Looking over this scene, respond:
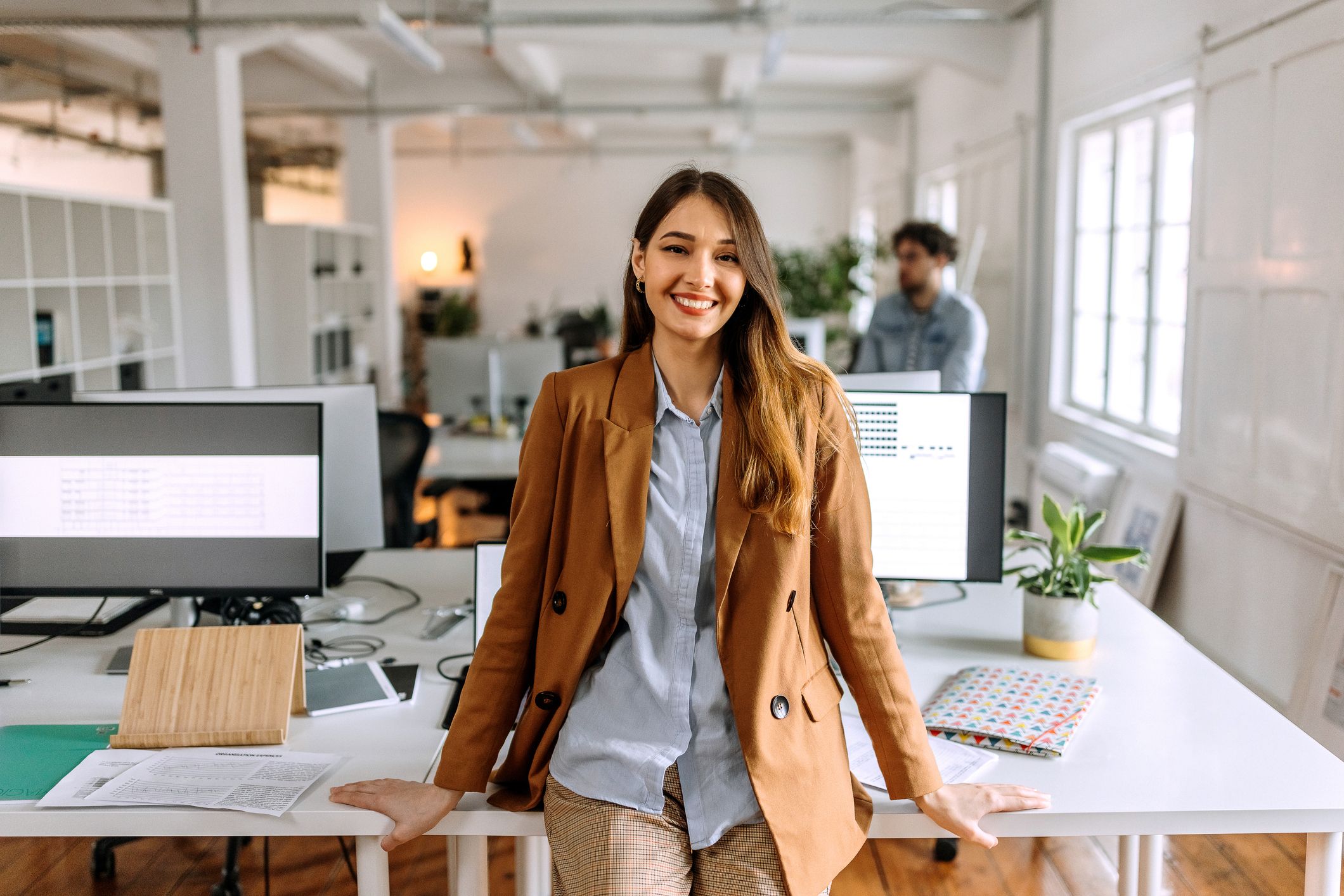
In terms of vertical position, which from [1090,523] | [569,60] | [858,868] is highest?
[569,60]

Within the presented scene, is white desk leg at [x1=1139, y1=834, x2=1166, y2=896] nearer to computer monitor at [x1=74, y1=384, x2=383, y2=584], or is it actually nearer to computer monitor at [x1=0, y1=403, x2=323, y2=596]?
computer monitor at [x1=0, y1=403, x2=323, y2=596]

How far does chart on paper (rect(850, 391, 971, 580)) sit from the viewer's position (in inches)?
80.0

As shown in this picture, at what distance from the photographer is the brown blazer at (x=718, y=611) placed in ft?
4.52

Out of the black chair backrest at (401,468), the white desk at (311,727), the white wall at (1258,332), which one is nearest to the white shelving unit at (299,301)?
the black chair backrest at (401,468)

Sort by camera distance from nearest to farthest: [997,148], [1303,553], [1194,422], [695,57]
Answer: [1303,553] → [1194,422] → [997,148] → [695,57]

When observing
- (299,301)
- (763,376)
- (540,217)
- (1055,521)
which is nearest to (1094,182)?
(1055,521)

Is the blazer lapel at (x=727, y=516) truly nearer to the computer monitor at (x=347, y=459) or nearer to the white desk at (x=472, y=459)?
the computer monitor at (x=347, y=459)

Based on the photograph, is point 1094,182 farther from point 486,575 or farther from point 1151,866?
point 486,575

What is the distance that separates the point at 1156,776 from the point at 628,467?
0.85m

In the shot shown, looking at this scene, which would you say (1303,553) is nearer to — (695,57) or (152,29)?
(152,29)

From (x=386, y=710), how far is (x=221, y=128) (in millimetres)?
5681

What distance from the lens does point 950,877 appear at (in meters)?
2.60

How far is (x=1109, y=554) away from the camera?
77.7 inches

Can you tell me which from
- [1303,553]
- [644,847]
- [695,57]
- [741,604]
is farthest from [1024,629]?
[695,57]
